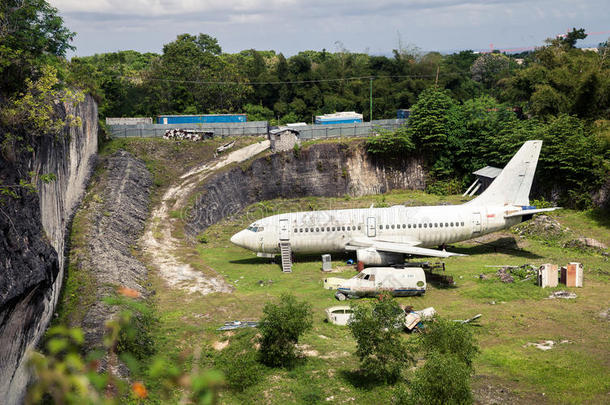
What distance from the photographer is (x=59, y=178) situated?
3372 centimetres

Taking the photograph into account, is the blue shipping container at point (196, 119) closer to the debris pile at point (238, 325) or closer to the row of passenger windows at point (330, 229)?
the row of passenger windows at point (330, 229)

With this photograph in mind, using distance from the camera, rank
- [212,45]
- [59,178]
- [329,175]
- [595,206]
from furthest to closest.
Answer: [212,45], [329,175], [595,206], [59,178]

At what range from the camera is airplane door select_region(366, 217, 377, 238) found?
1476 inches

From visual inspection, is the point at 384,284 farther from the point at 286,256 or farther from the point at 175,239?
the point at 175,239

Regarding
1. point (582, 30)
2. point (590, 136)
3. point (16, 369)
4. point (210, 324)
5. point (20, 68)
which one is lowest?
point (210, 324)

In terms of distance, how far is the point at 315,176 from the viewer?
200 ft

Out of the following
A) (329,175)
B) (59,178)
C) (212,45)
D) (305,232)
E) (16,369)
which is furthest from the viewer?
(212,45)

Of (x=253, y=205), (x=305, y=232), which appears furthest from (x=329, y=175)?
(x=305, y=232)

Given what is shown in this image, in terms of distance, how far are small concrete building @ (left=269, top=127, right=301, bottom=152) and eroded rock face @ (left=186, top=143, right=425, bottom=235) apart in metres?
0.81

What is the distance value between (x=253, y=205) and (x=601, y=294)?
119 feet

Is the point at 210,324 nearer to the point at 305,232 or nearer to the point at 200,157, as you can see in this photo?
the point at 305,232

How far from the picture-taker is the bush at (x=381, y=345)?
19.8 m

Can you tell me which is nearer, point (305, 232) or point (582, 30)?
point (305, 232)

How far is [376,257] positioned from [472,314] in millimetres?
9337
